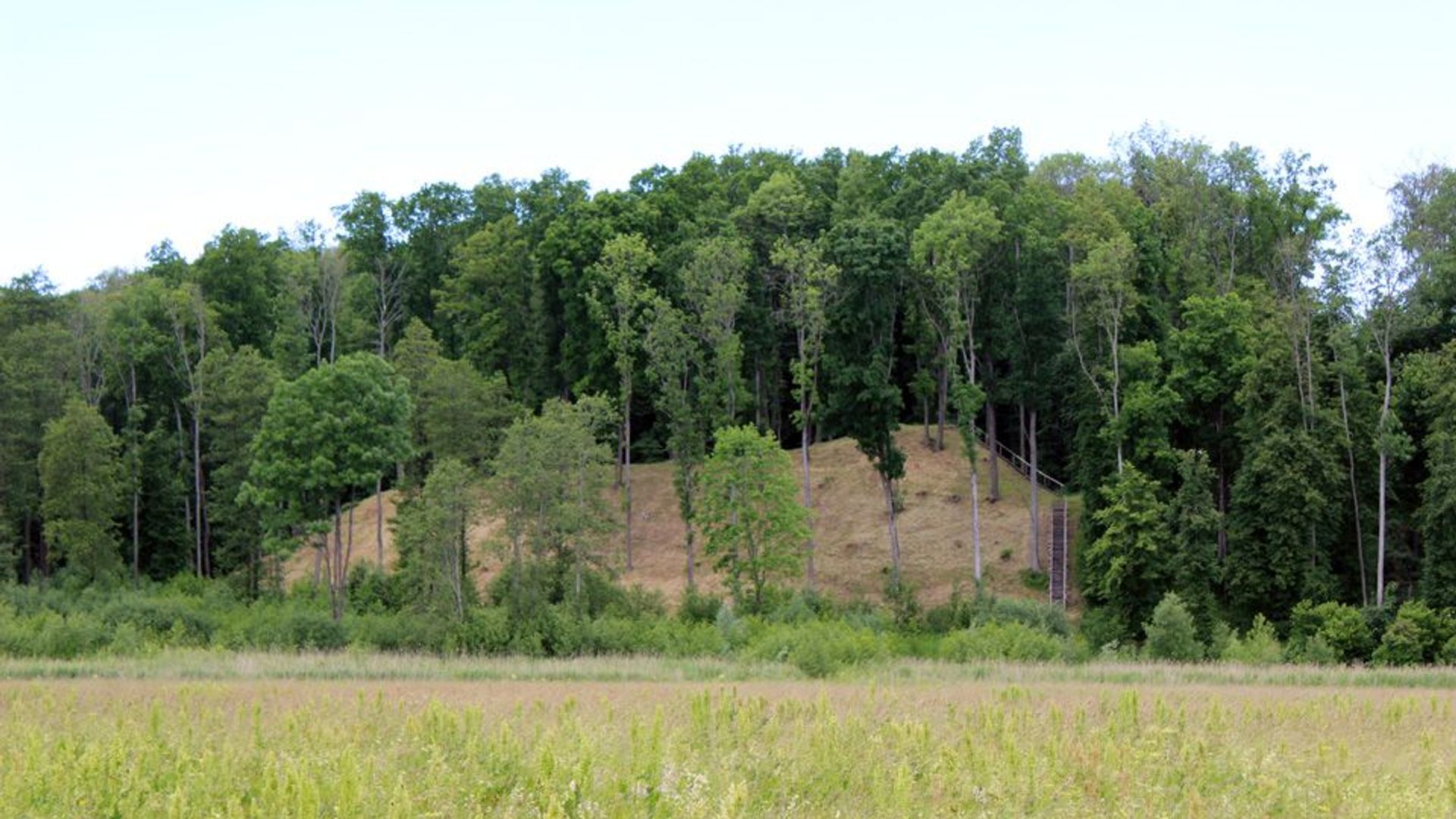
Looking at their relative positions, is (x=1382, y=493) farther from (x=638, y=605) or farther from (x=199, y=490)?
(x=199, y=490)

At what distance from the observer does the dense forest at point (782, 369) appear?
51.9 metres

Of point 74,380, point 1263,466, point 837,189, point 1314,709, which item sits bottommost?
point 1314,709

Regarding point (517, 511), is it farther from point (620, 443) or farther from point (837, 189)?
point (837, 189)

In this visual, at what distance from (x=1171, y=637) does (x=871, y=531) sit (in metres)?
20.9

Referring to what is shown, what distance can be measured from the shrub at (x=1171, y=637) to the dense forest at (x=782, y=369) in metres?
6.44

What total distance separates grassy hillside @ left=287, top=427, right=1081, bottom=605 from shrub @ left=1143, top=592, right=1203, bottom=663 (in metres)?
12.7

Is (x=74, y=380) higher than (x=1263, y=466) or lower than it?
higher

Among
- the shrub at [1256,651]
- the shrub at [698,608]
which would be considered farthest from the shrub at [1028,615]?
the shrub at [698,608]

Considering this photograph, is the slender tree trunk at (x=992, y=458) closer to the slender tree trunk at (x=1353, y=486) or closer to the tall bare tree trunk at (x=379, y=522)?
the slender tree trunk at (x=1353, y=486)

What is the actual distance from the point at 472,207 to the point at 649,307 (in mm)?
21941

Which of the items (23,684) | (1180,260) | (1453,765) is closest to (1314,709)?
(1453,765)

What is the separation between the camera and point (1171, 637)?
4462 cm

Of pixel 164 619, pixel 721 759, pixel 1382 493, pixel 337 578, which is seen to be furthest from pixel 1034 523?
pixel 721 759

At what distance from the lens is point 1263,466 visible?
51688 millimetres
